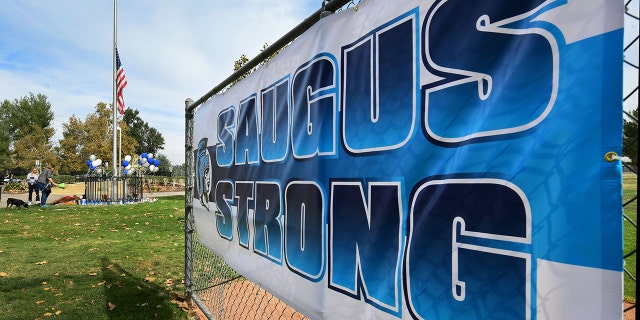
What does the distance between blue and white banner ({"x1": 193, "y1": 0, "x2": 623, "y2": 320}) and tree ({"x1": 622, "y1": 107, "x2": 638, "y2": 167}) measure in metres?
0.09

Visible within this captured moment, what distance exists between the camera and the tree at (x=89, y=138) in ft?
142

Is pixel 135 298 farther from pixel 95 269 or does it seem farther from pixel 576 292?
pixel 576 292

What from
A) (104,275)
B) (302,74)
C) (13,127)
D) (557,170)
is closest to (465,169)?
(557,170)

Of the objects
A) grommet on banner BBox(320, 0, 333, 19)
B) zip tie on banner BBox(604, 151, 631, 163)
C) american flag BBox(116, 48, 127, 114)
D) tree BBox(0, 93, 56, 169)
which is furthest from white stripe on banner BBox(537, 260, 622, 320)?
tree BBox(0, 93, 56, 169)

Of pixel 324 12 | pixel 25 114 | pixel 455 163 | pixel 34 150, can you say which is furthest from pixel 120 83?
pixel 25 114

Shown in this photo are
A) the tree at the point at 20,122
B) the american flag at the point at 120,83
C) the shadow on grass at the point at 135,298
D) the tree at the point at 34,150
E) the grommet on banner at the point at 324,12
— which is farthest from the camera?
the tree at the point at 20,122

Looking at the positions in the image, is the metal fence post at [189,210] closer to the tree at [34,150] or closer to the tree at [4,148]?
the tree at [34,150]

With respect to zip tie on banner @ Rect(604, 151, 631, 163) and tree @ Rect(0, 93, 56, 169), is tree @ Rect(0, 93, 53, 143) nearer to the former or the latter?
tree @ Rect(0, 93, 56, 169)

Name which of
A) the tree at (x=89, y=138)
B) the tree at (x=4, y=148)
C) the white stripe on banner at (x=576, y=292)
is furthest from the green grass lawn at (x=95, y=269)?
the tree at (x=4, y=148)

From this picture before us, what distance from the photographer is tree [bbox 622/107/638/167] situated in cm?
87

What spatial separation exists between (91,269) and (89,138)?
45.1m

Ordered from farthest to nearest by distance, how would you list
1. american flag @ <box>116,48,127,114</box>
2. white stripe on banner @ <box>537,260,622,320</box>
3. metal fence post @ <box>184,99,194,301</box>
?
american flag @ <box>116,48,127,114</box>
metal fence post @ <box>184,99,194,301</box>
white stripe on banner @ <box>537,260,622,320</box>

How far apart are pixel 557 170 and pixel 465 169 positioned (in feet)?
0.77

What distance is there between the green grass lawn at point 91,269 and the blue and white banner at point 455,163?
2.87m
